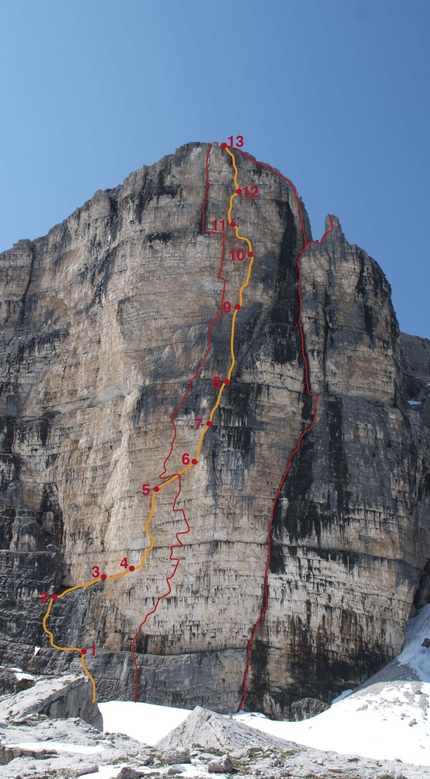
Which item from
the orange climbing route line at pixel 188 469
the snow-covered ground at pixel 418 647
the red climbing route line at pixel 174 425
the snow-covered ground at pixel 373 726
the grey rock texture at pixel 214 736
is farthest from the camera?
the red climbing route line at pixel 174 425

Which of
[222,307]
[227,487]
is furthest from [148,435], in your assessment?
[222,307]

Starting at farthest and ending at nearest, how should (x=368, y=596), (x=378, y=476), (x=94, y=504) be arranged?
(x=94, y=504), (x=378, y=476), (x=368, y=596)

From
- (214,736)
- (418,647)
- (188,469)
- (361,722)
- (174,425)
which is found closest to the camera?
(214,736)

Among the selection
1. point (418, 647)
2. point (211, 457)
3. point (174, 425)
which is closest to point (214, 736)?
point (418, 647)

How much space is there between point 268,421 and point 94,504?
19.8ft

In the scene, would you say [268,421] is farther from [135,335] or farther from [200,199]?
[200,199]

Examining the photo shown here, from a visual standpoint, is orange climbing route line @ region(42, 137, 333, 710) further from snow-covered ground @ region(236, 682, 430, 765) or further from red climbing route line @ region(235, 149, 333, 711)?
snow-covered ground @ region(236, 682, 430, 765)

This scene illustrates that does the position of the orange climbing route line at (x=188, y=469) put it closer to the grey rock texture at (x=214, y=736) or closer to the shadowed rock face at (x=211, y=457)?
the shadowed rock face at (x=211, y=457)

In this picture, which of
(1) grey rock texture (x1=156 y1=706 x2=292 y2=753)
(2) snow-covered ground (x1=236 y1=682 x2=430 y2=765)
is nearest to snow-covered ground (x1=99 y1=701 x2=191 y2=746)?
(1) grey rock texture (x1=156 y1=706 x2=292 y2=753)

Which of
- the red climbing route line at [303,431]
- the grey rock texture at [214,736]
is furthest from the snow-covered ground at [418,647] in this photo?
the grey rock texture at [214,736]

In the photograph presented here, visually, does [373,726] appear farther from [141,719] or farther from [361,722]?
[141,719]

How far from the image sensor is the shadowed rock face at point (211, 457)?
2214 cm

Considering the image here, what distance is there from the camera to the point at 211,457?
23344 mm

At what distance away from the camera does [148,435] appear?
24625 millimetres
